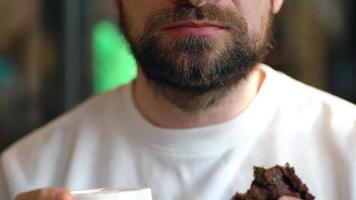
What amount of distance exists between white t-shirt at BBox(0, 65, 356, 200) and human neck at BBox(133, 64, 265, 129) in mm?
18

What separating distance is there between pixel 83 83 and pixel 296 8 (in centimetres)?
71

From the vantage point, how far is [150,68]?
125 cm

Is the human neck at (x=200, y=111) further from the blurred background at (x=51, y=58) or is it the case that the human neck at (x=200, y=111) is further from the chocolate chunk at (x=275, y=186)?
the blurred background at (x=51, y=58)

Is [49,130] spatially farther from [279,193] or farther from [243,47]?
[279,193]

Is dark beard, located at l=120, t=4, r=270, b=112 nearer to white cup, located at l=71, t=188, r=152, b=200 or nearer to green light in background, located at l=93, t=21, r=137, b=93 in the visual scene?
white cup, located at l=71, t=188, r=152, b=200

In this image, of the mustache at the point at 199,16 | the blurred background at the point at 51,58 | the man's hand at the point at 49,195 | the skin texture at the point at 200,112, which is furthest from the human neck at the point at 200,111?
the blurred background at the point at 51,58

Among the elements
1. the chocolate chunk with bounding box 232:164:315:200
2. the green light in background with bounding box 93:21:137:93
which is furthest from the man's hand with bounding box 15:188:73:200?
the green light in background with bounding box 93:21:137:93

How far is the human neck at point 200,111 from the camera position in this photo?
49.1 inches

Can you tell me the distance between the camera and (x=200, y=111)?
1.25 metres

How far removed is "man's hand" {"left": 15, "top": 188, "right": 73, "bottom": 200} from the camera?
848 mm

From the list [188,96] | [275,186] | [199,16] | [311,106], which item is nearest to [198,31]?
[199,16]

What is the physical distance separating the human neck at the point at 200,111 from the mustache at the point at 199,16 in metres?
0.11

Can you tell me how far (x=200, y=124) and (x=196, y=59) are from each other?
4.8 inches

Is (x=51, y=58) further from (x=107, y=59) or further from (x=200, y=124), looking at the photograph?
(x=200, y=124)
